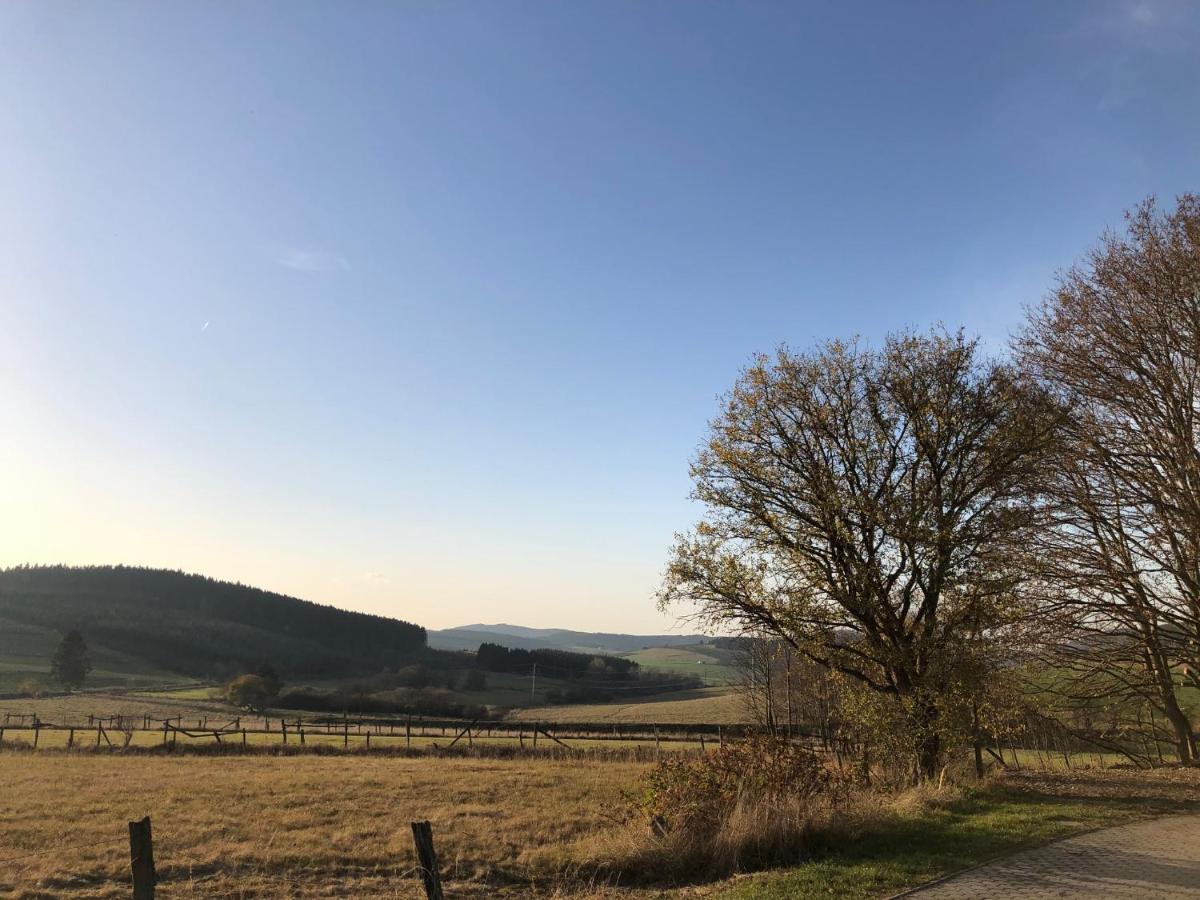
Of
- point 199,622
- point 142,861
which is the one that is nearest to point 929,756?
point 142,861

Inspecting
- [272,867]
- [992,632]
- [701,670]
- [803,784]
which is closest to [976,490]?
[992,632]

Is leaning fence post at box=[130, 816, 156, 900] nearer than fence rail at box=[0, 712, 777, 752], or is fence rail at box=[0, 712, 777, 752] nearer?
leaning fence post at box=[130, 816, 156, 900]

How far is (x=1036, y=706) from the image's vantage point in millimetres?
18875

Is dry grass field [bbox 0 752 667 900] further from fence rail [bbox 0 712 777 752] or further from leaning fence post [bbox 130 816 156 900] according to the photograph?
fence rail [bbox 0 712 777 752]

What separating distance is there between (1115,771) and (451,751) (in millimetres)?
33841

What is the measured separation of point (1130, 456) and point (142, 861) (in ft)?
72.7

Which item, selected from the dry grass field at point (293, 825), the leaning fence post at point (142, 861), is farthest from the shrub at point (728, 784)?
the leaning fence post at point (142, 861)

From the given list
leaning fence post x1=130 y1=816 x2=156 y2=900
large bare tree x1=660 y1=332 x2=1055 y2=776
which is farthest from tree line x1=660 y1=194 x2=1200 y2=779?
leaning fence post x1=130 y1=816 x2=156 y2=900

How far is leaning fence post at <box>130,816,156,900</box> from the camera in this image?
27.6ft

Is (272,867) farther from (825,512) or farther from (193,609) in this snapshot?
(193,609)

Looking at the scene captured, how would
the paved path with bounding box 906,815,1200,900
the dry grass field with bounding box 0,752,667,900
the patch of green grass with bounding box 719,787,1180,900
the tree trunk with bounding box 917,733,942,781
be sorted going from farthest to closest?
the tree trunk with bounding box 917,733,942,781, the dry grass field with bounding box 0,752,667,900, the patch of green grass with bounding box 719,787,1180,900, the paved path with bounding box 906,815,1200,900

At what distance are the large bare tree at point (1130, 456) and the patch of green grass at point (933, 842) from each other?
6351 mm

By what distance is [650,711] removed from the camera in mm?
88250

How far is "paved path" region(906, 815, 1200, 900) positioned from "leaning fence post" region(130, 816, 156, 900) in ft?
29.9
